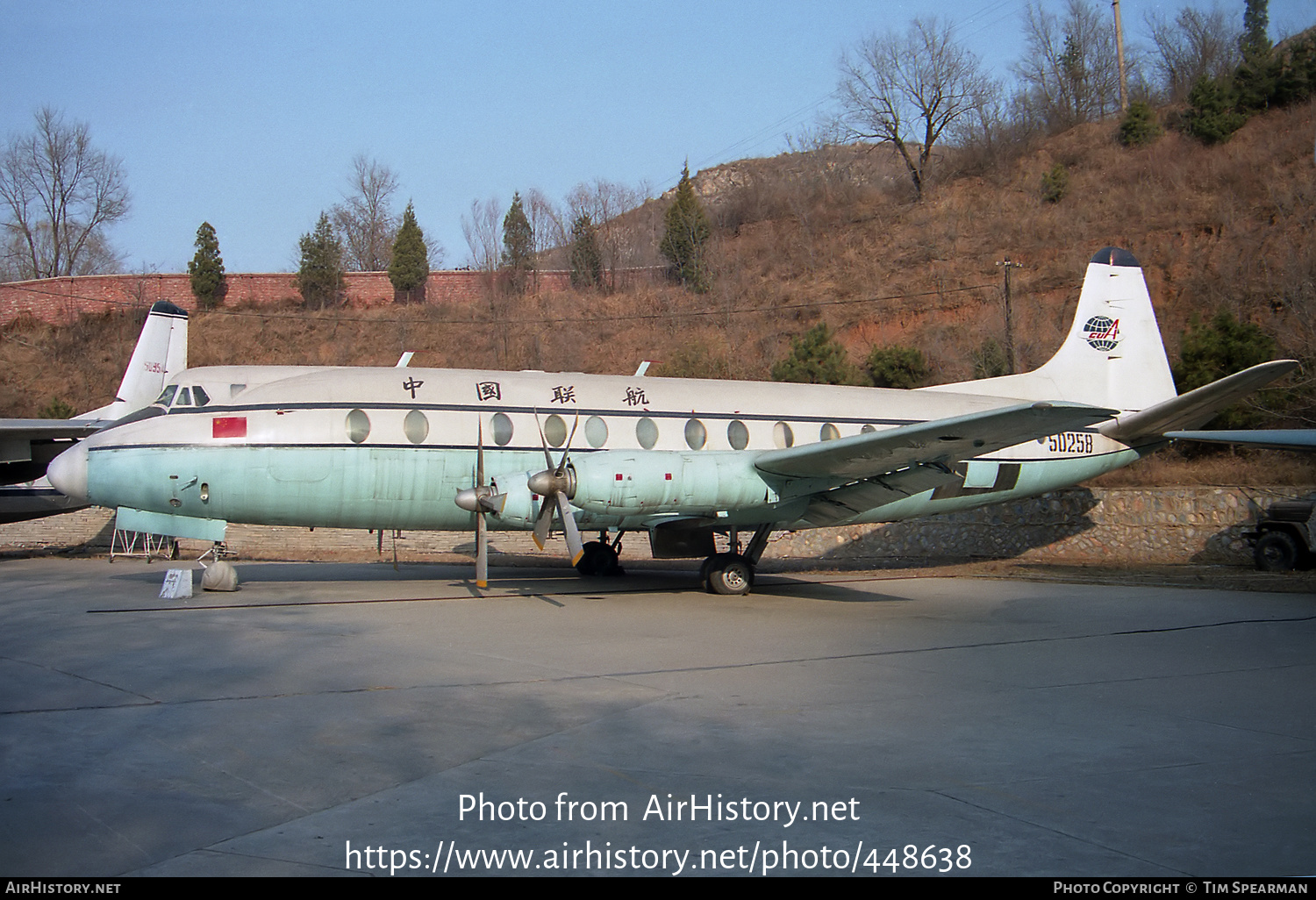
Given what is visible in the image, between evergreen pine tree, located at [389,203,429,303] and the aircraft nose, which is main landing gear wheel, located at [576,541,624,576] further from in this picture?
evergreen pine tree, located at [389,203,429,303]

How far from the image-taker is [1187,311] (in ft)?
129

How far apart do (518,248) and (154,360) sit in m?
36.1

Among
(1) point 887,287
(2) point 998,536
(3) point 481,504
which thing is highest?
(1) point 887,287

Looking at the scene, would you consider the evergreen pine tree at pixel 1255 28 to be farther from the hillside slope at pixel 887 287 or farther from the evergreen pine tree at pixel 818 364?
the evergreen pine tree at pixel 818 364

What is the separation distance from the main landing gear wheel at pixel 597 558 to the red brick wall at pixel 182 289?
137ft

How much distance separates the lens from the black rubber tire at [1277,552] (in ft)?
61.6

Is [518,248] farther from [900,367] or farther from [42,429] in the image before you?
[42,429]

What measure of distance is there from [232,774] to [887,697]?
5172 mm

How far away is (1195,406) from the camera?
17.1 metres

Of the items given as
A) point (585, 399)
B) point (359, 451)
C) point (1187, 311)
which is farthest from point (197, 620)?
point (1187, 311)

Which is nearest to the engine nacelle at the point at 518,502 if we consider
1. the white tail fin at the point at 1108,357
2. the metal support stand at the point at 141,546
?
the white tail fin at the point at 1108,357

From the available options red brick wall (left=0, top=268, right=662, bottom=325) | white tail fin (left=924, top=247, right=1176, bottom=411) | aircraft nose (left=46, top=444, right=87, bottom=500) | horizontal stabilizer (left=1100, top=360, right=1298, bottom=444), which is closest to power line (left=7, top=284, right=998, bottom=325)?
red brick wall (left=0, top=268, right=662, bottom=325)

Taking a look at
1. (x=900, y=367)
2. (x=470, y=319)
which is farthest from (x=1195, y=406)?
(x=470, y=319)

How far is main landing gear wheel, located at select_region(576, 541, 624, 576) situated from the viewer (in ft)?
62.9
